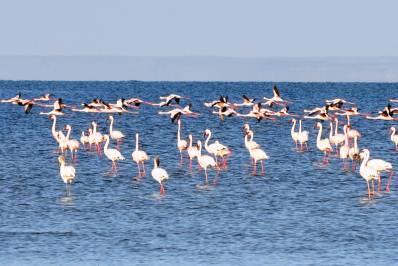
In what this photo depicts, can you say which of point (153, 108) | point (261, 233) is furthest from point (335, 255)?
point (153, 108)

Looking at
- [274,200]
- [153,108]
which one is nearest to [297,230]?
[274,200]

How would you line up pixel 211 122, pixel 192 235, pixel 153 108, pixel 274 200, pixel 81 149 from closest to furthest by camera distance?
pixel 192 235 → pixel 274 200 → pixel 81 149 → pixel 211 122 → pixel 153 108

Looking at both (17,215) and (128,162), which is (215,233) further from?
(128,162)

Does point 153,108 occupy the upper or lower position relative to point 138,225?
upper

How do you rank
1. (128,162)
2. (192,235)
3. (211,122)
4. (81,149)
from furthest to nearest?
(211,122) → (81,149) → (128,162) → (192,235)

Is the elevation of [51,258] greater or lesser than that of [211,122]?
lesser

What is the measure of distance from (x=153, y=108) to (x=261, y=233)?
6194cm

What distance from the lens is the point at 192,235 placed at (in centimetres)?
2491

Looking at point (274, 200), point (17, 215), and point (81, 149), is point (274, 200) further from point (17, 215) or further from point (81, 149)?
point (81, 149)

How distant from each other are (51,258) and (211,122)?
4482 cm

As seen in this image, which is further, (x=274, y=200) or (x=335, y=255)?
(x=274, y=200)

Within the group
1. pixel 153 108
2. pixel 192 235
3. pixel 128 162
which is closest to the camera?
pixel 192 235

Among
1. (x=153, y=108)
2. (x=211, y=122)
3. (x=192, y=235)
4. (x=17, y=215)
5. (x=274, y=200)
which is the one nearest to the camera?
(x=192, y=235)

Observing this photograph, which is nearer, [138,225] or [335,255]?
[335,255]
